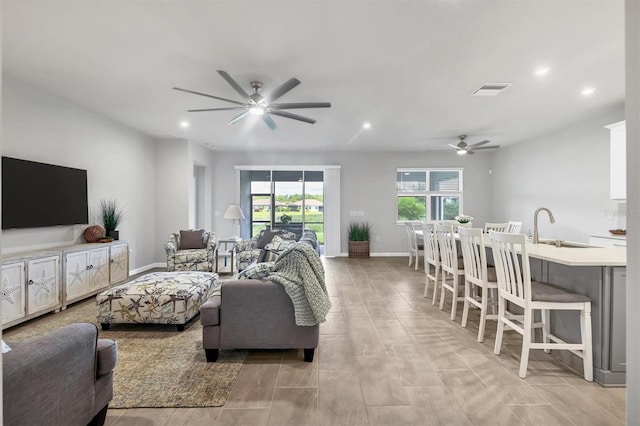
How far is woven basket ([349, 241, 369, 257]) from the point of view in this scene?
7902 mm

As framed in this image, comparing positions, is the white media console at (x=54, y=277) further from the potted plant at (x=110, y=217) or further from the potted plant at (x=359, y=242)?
the potted plant at (x=359, y=242)

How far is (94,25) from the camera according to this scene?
8.80 feet

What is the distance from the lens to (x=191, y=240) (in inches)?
223

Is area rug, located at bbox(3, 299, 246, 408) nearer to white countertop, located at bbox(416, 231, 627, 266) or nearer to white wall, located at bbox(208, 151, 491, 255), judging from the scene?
white countertop, located at bbox(416, 231, 627, 266)

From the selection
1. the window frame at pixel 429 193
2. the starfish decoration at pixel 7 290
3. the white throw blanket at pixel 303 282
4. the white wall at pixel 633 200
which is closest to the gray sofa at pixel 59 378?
the white throw blanket at pixel 303 282

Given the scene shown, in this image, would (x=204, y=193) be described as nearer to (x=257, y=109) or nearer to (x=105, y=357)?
(x=257, y=109)

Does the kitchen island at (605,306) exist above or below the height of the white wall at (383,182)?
below

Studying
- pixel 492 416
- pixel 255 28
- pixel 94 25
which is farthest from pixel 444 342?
pixel 94 25

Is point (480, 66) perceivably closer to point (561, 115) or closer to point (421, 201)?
point (561, 115)

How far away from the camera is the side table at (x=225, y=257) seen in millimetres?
5995

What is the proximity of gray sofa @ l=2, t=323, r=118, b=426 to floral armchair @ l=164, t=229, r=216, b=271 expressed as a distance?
3.42 metres

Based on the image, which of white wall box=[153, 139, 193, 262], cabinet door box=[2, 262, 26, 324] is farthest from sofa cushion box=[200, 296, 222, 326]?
white wall box=[153, 139, 193, 262]

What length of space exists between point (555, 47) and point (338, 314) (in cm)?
349

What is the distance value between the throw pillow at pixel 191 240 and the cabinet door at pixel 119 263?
875mm
